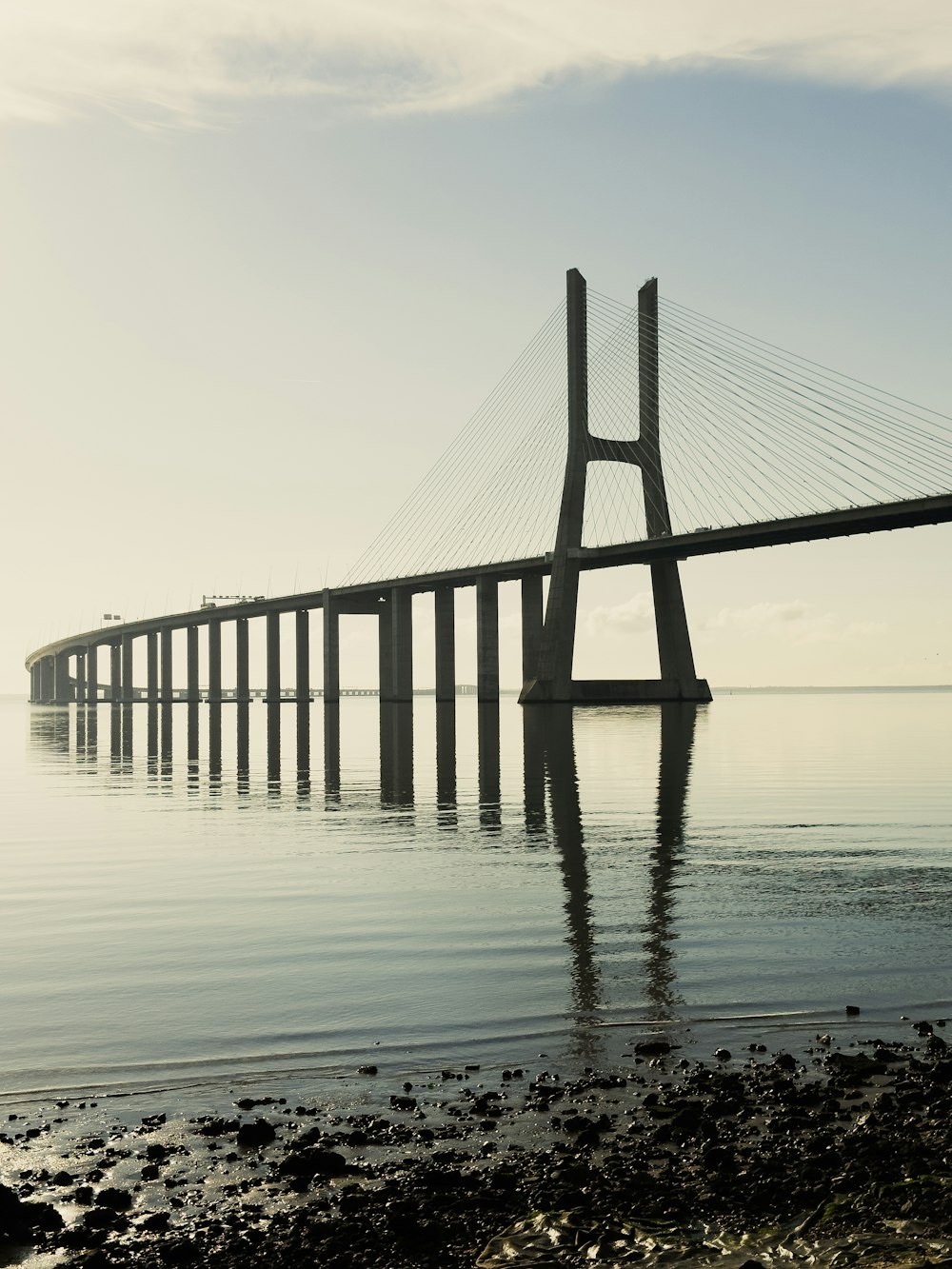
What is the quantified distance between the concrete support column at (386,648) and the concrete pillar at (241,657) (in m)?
24.2

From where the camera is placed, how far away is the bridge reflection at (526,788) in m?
10.1

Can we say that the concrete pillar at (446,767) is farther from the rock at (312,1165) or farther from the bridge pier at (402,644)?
the bridge pier at (402,644)

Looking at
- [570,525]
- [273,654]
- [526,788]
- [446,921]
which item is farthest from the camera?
[273,654]

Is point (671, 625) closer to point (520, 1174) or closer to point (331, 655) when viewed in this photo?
point (331, 655)

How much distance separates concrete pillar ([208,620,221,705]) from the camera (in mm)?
135125

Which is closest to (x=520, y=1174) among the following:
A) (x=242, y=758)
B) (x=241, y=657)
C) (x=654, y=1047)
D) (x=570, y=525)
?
(x=654, y=1047)

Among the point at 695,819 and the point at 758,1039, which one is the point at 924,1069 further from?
the point at 695,819

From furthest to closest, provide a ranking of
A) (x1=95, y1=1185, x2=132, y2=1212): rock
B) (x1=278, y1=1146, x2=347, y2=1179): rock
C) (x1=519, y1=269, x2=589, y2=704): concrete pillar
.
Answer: (x1=519, y1=269, x2=589, y2=704): concrete pillar
(x1=278, y1=1146, x2=347, y2=1179): rock
(x1=95, y1=1185, x2=132, y2=1212): rock

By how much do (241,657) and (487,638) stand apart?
45712 mm

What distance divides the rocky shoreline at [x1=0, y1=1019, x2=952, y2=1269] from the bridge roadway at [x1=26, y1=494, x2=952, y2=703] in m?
62.2

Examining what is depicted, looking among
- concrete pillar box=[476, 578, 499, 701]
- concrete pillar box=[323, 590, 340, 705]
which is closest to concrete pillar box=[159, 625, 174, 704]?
concrete pillar box=[323, 590, 340, 705]

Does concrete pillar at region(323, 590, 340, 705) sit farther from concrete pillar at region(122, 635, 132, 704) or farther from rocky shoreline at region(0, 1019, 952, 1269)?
rocky shoreline at region(0, 1019, 952, 1269)

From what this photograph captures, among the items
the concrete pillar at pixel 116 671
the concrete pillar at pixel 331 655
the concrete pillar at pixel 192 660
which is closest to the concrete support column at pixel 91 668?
the concrete pillar at pixel 116 671

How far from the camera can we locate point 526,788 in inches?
1093
